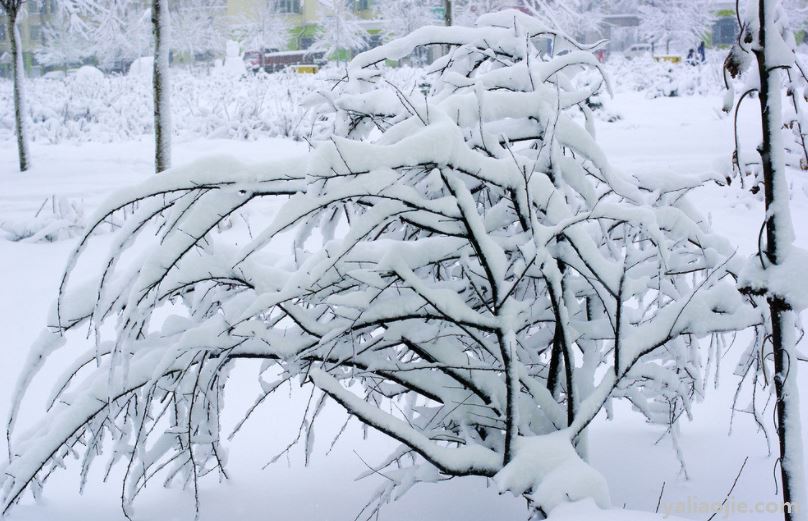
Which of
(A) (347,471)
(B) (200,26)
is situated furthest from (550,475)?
(B) (200,26)

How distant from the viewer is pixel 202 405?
2.29m

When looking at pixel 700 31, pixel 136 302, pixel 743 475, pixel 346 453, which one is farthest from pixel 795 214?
pixel 700 31

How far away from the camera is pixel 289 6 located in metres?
46.5

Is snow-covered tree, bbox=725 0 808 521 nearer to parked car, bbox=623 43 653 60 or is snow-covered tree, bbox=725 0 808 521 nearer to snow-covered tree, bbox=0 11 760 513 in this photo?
snow-covered tree, bbox=0 11 760 513

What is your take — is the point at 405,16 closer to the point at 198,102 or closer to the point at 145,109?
the point at 198,102

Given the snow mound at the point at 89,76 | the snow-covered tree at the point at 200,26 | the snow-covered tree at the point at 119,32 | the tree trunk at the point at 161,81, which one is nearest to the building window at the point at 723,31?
the snow-covered tree at the point at 200,26

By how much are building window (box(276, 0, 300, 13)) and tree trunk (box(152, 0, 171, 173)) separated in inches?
1530

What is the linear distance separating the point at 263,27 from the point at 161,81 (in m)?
34.0

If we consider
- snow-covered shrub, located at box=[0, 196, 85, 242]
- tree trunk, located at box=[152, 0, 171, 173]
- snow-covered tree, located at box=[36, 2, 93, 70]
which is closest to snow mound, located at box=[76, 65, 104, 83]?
snow-covered tree, located at box=[36, 2, 93, 70]

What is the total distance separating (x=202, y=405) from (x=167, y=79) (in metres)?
6.41

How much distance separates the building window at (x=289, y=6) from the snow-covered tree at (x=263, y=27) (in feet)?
5.50

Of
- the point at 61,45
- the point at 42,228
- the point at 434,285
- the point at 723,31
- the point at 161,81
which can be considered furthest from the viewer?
the point at 723,31

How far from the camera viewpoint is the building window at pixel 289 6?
4496cm

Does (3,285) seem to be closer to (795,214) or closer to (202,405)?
(202,405)
